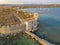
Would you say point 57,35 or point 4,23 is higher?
point 4,23

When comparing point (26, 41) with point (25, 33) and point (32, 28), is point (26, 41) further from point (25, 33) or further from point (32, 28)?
point (32, 28)

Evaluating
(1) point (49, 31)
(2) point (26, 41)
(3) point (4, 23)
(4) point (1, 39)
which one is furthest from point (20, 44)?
(1) point (49, 31)

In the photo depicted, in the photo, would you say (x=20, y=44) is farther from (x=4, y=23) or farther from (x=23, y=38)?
(x=4, y=23)

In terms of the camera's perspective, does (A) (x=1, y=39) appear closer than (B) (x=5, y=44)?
No

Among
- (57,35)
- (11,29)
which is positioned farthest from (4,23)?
(57,35)

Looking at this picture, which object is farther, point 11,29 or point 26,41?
point 11,29

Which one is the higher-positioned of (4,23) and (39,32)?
(4,23)

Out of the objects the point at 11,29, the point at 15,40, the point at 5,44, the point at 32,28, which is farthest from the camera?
the point at 32,28

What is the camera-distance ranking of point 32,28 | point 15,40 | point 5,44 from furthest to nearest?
point 32,28
point 15,40
point 5,44

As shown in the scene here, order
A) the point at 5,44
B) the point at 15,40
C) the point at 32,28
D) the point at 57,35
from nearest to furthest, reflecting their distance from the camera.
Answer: the point at 5,44 → the point at 15,40 → the point at 57,35 → the point at 32,28
